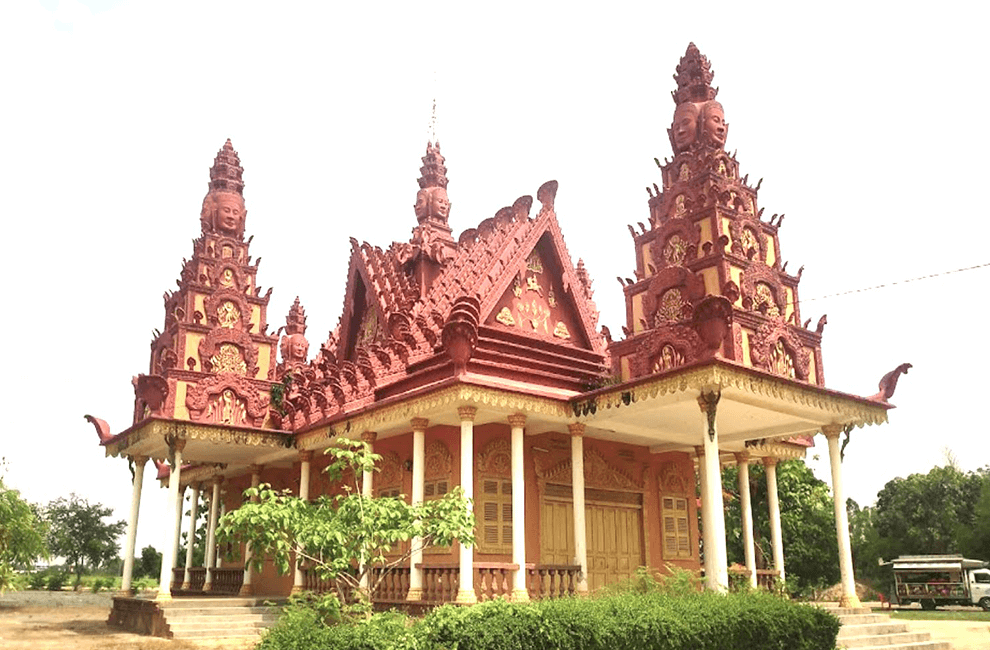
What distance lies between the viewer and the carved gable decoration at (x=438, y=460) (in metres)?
16.5

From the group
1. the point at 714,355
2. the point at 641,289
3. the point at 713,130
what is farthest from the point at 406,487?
the point at 713,130

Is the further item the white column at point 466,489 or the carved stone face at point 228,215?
the carved stone face at point 228,215

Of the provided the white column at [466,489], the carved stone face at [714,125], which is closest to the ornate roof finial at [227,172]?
the white column at [466,489]

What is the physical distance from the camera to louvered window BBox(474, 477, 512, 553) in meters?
15.7

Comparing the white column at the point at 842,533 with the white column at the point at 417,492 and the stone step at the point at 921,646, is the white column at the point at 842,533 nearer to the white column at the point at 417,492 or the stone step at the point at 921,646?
the stone step at the point at 921,646

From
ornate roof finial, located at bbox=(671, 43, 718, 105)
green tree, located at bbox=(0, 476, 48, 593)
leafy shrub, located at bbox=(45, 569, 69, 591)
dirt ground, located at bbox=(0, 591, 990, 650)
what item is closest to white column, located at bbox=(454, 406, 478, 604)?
dirt ground, located at bbox=(0, 591, 990, 650)

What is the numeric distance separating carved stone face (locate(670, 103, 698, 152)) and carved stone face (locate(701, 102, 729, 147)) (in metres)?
0.19

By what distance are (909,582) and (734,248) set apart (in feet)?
71.9

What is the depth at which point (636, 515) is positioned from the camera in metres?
18.2

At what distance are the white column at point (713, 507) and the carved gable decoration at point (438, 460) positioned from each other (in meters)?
5.22

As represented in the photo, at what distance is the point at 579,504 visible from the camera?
15.6 m

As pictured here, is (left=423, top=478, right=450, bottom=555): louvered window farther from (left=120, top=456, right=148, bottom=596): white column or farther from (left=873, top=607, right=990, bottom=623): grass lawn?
(left=873, top=607, right=990, bottom=623): grass lawn

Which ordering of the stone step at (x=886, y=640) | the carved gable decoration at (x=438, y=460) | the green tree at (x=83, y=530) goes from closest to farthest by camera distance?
the stone step at (x=886, y=640), the carved gable decoration at (x=438, y=460), the green tree at (x=83, y=530)

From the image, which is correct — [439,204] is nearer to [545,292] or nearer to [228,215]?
[228,215]
